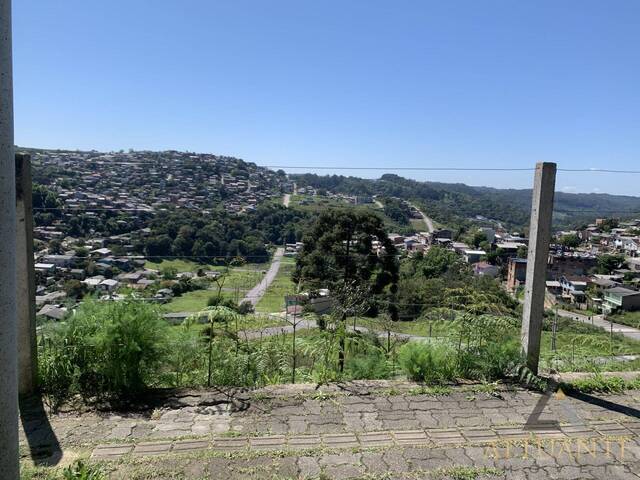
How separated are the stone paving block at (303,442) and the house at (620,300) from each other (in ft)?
103

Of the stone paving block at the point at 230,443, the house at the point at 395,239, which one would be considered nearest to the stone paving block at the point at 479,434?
the stone paving block at the point at 230,443

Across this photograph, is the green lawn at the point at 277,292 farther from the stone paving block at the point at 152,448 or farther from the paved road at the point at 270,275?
the stone paving block at the point at 152,448

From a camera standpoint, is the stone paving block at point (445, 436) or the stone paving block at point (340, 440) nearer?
the stone paving block at point (340, 440)

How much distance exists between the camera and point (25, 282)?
11.6 ft

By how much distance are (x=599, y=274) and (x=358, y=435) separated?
1598 inches

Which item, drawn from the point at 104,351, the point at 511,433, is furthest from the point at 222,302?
the point at 511,433

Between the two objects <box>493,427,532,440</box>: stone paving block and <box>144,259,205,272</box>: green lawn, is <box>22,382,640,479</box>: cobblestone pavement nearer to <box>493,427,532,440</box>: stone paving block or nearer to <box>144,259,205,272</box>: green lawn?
<box>493,427,532,440</box>: stone paving block

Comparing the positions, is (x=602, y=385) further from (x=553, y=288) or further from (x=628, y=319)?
(x=628, y=319)

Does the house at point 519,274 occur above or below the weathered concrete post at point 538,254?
below

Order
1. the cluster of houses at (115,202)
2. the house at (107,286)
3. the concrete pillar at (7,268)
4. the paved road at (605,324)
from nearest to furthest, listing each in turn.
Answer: the concrete pillar at (7,268) → the house at (107,286) → the cluster of houses at (115,202) → the paved road at (605,324)

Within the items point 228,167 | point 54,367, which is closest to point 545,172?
point 54,367

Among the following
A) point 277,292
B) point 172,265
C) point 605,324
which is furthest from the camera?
point 605,324

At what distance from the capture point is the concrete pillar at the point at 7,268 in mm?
1585

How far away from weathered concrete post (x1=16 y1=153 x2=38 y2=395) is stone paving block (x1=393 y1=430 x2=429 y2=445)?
115 inches
